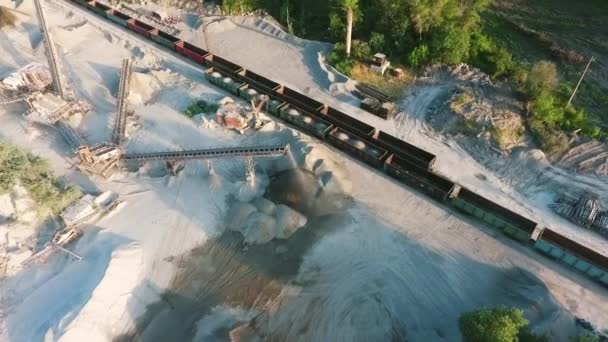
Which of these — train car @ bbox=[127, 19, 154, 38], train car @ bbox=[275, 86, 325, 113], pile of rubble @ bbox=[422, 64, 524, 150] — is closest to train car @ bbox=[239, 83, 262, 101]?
train car @ bbox=[275, 86, 325, 113]

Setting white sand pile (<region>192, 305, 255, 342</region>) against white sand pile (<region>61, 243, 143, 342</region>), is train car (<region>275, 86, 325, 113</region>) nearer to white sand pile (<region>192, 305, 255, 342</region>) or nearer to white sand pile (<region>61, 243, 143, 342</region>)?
white sand pile (<region>61, 243, 143, 342</region>)

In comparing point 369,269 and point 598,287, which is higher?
point 598,287

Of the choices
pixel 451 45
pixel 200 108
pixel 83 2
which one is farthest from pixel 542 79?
pixel 83 2

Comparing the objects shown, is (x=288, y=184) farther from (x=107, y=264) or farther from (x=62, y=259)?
(x=62, y=259)

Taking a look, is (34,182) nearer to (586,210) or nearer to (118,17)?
(118,17)

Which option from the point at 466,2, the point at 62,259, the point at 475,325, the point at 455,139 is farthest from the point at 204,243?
the point at 466,2

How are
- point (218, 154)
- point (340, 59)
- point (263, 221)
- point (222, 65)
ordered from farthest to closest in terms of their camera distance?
point (340, 59) < point (222, 65) < point (218, 154) < point (263, 221)
